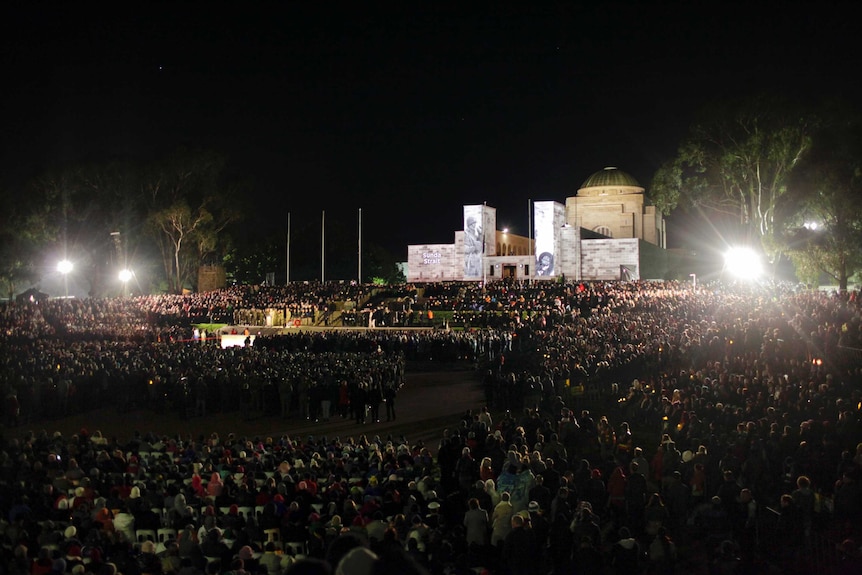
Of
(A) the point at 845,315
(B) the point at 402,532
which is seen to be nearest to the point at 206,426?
(B) the point at 402,532

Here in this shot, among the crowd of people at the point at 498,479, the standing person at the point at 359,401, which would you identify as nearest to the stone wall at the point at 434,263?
the crowd of people at the point at 498,479

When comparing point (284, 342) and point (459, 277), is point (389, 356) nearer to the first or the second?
point (284, 342)

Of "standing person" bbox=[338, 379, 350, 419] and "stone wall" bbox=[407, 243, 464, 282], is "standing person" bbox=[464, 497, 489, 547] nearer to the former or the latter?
"standing person" bbox=[338, 379, 350, 419]

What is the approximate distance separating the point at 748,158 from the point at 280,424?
2893cm

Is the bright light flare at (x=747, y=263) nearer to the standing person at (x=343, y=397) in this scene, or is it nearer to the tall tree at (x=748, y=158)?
the tall tree at (x=748, y=158)

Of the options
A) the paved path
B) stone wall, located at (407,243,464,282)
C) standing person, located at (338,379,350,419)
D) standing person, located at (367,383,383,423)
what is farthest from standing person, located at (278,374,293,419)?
stone wall, located at (407,243,464,282)

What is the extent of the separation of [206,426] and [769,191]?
102 feet

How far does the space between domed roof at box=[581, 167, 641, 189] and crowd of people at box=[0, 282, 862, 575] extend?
156 ft

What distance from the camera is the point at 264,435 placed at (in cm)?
1683

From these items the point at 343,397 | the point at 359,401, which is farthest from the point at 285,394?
the point at 359,401

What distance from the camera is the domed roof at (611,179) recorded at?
6606cm

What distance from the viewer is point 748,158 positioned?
3844 cm

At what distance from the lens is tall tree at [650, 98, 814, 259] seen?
37344 millimetres

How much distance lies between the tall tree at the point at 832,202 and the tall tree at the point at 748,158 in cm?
176
